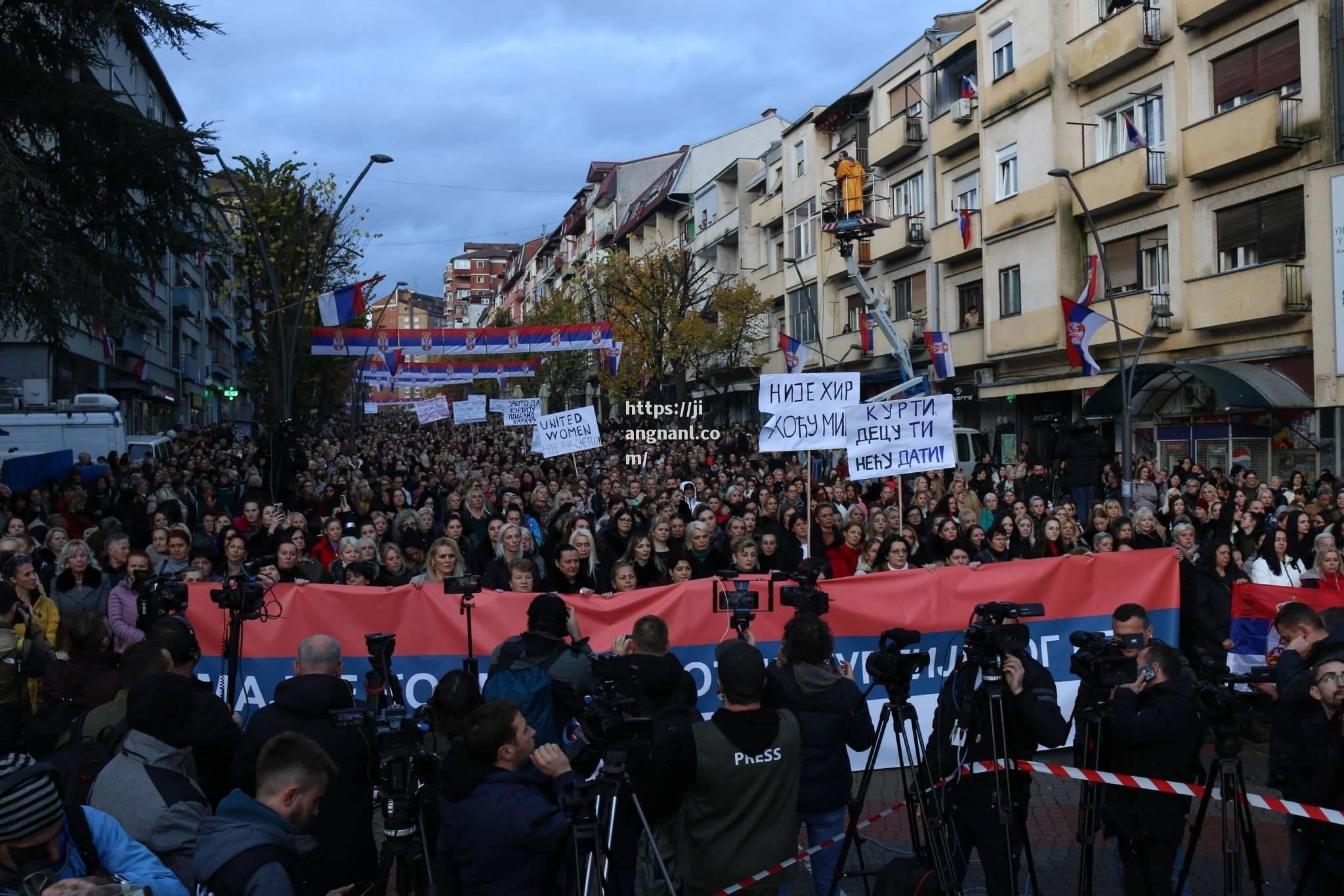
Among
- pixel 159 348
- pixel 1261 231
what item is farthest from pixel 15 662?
pixel 159 348

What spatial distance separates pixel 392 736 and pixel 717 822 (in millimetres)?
1383

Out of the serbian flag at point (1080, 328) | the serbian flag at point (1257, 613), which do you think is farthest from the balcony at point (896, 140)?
the serbian flag at point (1257, 613)

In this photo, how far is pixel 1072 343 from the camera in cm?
2383

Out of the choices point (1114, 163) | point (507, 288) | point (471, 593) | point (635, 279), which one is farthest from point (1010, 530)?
point (507, 288)

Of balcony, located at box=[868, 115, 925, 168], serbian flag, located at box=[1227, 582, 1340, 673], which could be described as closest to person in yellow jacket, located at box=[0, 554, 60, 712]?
serbian flag, located at box=[1227, 582, 1340, 673]

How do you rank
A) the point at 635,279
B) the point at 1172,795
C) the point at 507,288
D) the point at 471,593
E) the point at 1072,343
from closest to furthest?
the point at 1172,795 → the point at 471,593 → the point at 1072,343 → the point at 635,279 → the point at 507,288

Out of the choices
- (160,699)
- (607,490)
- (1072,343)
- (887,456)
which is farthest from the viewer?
(1072,343)

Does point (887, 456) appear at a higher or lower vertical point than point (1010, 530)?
higher

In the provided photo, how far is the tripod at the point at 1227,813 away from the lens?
459 cm

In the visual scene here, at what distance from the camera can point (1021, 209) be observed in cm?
3044

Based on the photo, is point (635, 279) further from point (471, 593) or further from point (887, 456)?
point (471, 593)

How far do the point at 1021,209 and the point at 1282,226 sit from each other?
8248 mm

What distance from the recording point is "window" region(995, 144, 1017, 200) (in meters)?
31.2

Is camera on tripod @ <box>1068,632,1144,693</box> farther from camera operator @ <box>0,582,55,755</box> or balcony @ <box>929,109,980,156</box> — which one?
balcony @ <box>929,109,980,156</box>
